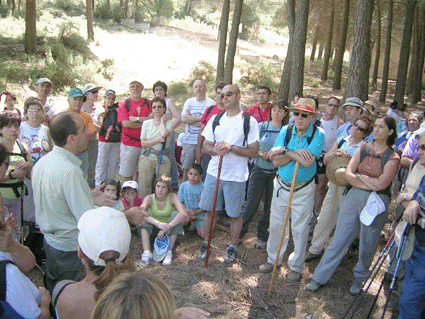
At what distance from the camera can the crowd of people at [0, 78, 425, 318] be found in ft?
6.37

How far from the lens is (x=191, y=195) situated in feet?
17.8

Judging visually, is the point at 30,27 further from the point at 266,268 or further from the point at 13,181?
the point at 266,268

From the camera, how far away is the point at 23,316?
1.84 metres

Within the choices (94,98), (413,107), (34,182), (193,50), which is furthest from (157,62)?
(34,182)

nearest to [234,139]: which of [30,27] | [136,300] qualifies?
[136,300]

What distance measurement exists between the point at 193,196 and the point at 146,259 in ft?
4.17

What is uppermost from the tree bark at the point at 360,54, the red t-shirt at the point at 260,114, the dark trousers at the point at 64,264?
the tree bark at the point at 360,54

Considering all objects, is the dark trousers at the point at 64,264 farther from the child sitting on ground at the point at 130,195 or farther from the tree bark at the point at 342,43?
the tree bark at the point at 342,43

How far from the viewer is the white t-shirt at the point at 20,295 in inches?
71.2

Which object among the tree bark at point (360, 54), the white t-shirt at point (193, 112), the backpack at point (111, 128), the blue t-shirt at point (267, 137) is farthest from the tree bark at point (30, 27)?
the blue t-shirt at point (267, 137)

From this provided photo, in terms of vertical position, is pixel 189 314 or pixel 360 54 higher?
pixel 360 54

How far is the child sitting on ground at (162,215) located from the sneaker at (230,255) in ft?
2.37

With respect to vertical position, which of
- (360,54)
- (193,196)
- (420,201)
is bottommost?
(193,196)

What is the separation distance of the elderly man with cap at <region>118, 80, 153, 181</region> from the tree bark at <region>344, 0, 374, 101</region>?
437 cm
